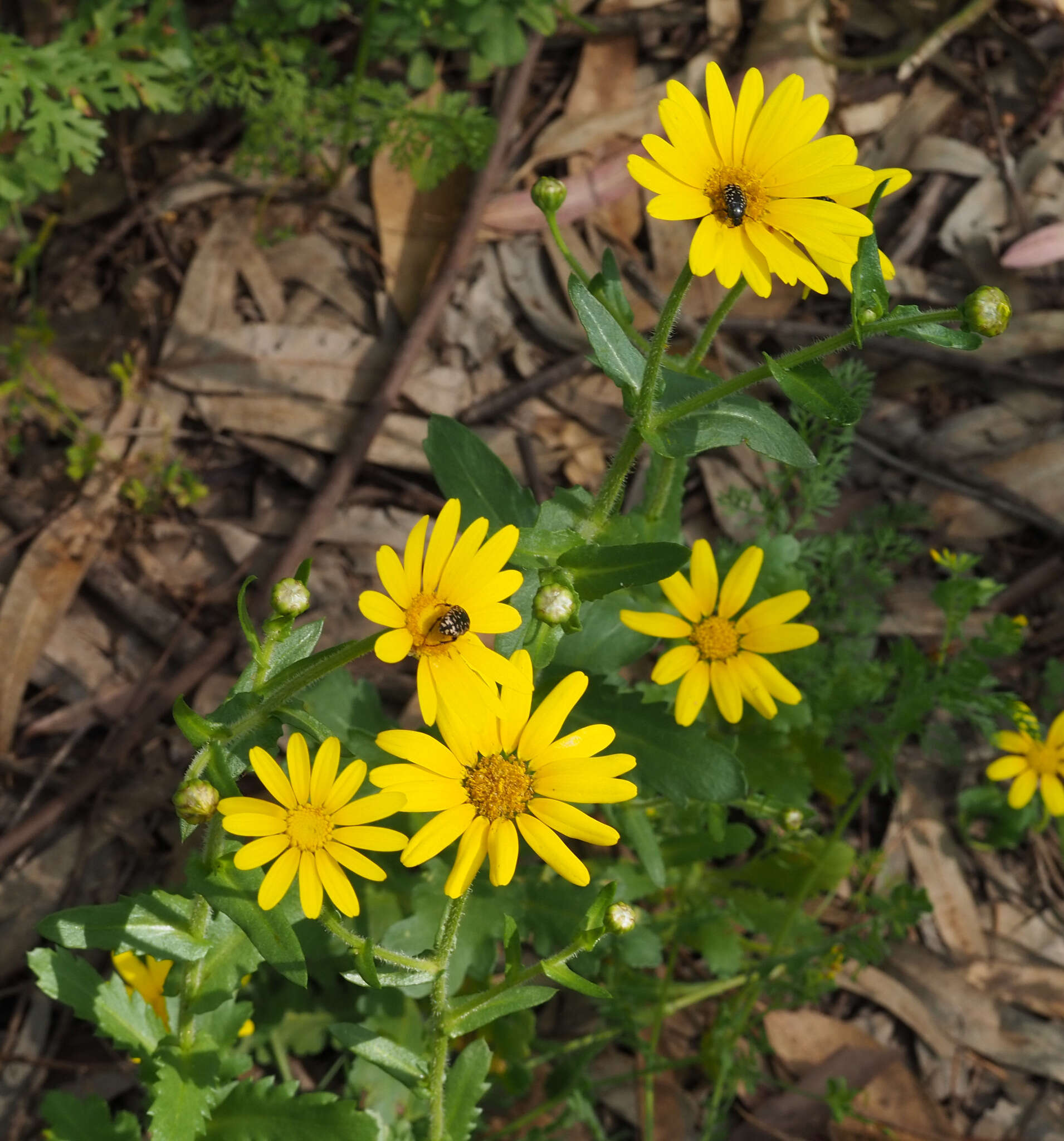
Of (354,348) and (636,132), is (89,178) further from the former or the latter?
(636,132)

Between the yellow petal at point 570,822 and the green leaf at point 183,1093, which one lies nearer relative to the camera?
the yellow petal at point 570,822

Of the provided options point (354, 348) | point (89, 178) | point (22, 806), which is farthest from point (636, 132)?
point (22, 806)

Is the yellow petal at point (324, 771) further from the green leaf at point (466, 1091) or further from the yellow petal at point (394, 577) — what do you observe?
the green leaf at point (466, 1091)

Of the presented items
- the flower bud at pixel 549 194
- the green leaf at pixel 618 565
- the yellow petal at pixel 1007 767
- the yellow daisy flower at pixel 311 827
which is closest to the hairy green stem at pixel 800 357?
the green leaf at pixel 618 565

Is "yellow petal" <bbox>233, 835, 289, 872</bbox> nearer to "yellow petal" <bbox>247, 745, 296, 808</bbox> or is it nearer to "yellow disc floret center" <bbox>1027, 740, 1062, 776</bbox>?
"yellow petal" <bbox>247, 745, 296, 808</bbox>

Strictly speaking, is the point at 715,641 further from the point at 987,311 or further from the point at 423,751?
the point at 987,311

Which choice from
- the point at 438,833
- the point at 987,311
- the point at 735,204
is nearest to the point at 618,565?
the point at 438,833

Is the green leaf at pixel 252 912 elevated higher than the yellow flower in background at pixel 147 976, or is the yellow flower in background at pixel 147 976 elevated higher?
the green leaf at pixel 252 912

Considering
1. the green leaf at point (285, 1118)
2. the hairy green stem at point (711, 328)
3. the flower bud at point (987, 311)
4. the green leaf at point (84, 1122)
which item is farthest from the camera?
the green leaf at point (84, 1122)
